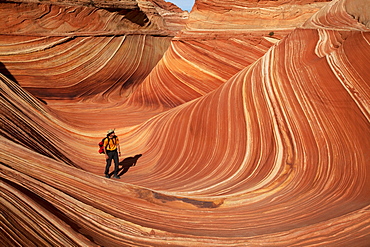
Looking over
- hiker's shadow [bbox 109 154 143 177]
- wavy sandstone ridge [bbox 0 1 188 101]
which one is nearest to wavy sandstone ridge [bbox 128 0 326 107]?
wavy sandstone ridge [bbox 0 1 188 101]

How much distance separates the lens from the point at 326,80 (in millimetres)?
4484

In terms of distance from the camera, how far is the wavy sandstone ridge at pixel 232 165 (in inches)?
109

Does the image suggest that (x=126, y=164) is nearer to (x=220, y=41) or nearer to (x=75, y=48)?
(x=220, y=41)

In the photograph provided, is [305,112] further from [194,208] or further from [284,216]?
[194,208]

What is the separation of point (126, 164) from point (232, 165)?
2123mm

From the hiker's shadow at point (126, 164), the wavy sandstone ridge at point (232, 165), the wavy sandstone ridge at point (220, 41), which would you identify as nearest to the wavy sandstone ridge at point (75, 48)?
the wavy sandstone ridge at point (220, 41)

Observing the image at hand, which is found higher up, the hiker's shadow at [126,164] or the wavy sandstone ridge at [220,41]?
the wavy sandstone ridge at [220,41]

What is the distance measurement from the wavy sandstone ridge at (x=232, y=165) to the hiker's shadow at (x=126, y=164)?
0.15m

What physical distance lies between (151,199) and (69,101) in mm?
7641

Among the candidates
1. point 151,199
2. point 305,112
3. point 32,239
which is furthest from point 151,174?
point 32,239

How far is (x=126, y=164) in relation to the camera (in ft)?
19.8

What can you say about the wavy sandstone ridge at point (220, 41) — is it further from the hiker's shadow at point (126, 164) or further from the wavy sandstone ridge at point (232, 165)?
the hiker's shadow at point (126, 164)

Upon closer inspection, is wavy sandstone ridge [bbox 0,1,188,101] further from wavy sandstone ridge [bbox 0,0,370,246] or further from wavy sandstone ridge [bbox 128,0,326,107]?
wavy sandstone ridge [bbox 0,0,370,246]

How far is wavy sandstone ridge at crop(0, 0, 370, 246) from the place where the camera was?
277 centimetres
